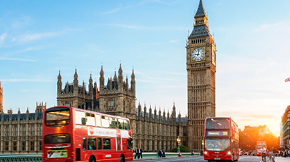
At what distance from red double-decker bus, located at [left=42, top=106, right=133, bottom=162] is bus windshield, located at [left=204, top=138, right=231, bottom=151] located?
9.48 metres

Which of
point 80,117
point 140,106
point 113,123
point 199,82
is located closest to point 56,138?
point 80,117

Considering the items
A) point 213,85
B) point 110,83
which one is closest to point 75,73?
point 110,83

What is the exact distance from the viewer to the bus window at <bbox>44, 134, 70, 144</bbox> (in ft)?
81.6

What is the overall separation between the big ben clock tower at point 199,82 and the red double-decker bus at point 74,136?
76.6 m

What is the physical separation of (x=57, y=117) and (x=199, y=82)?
83.7 meters

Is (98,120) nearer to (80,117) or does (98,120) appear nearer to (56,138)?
(80,117)

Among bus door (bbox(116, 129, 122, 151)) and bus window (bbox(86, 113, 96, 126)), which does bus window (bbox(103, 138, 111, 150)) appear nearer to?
bus door (bbox(116, 129, 122, 151))

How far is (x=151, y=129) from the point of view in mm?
89750

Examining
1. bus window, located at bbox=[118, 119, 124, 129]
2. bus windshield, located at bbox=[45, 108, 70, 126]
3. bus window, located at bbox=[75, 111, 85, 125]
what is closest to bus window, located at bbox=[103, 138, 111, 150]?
bus window, located at bbox=[118, 119, 124, 129]

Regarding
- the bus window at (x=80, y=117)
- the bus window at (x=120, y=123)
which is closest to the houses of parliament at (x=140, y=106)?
the bus window at (x=120, y=123)

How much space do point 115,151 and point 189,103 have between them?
251ft

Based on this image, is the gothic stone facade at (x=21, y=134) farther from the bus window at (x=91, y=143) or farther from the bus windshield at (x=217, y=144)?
the bus window at (x=91, y=143)

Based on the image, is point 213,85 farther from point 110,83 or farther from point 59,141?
point 59,141

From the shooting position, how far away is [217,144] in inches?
1308
